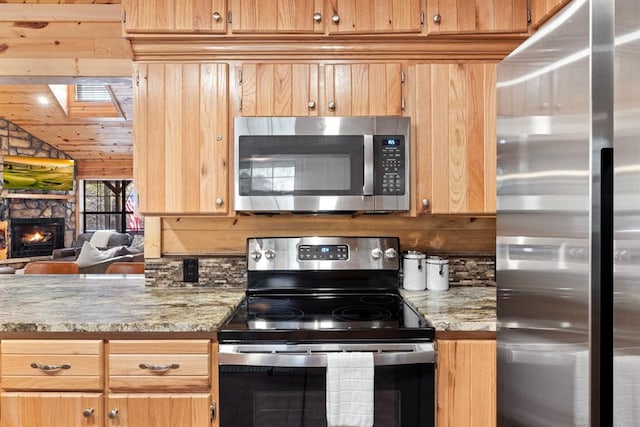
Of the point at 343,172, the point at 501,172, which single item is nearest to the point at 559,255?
the point at 501,172

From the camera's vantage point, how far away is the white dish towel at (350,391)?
4.87 ft

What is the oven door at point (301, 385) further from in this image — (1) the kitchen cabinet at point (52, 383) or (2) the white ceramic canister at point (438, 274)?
(2) the white ceramic canister at point (438, 274)

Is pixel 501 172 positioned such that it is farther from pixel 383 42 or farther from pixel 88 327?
pixel 88 327

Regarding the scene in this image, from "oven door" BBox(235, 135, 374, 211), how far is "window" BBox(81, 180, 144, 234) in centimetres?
773

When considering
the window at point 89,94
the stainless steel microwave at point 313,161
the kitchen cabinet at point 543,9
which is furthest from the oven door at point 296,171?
the window at point 89,94

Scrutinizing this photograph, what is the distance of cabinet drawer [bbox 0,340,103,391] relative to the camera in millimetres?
1521

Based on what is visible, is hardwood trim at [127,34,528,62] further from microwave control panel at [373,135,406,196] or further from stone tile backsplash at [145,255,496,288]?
stone tile backsplash at [145,255,496,288]

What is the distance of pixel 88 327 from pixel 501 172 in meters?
1.43

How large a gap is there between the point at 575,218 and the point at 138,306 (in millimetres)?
1593

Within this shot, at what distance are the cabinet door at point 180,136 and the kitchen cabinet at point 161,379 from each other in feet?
2.16

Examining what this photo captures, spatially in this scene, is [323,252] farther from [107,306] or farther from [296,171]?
[107,306]

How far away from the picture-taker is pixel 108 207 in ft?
29.4

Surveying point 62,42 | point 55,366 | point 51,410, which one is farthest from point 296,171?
point 62,42

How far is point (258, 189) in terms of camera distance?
6.27 ft
